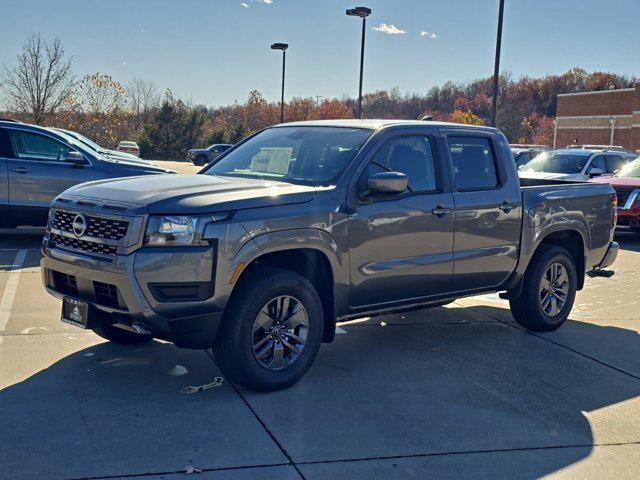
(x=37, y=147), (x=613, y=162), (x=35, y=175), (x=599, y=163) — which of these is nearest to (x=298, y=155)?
(x=35, y=175)

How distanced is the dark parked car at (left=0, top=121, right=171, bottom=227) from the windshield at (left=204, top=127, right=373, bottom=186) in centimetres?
558

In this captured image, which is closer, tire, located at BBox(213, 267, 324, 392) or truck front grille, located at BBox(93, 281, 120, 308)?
truck front grille, located at BBox(93, 281, 120, 308)

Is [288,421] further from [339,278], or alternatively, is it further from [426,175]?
[426,175]

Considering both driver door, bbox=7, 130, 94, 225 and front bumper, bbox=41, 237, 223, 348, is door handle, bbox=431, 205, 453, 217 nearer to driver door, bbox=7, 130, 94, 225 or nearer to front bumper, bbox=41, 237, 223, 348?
front bumper, bbox=41, 237, 223, 348

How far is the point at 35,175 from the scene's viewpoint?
11.4 m

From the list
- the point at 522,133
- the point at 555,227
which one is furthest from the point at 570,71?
the point at 555,227

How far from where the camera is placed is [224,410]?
16.4ft

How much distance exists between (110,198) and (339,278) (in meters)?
1.69

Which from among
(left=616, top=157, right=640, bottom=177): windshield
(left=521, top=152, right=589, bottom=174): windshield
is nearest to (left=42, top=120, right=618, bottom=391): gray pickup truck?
(left=616, top=157, right=640, bottom=177): windshield

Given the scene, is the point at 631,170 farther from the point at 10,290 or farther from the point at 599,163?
the point at 10,290

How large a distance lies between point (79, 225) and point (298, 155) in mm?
1826

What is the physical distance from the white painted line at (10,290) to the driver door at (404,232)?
3.20 meters

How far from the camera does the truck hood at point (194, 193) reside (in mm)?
4961

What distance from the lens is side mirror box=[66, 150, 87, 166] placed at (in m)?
11.5
